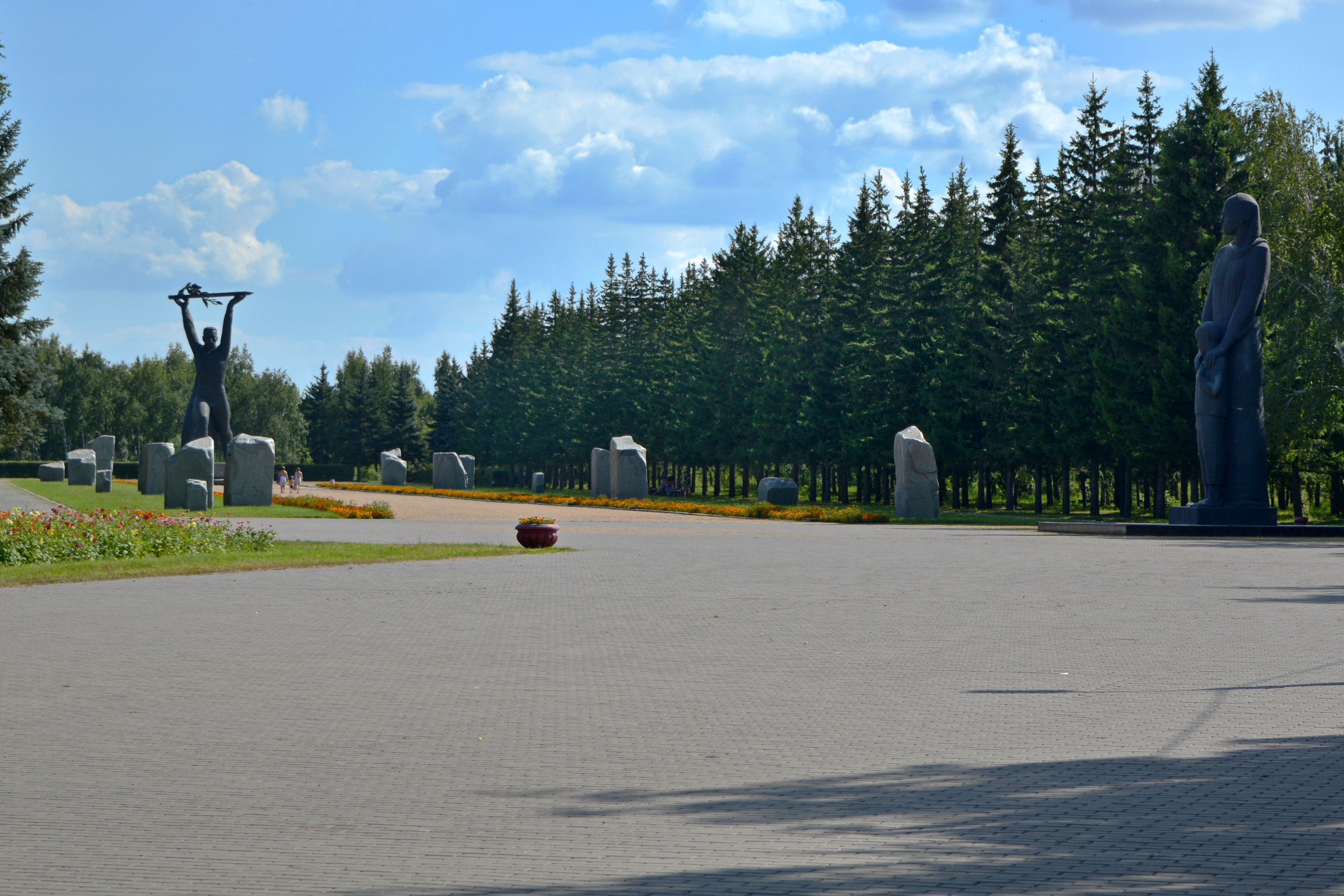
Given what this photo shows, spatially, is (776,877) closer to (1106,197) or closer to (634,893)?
(634,893)

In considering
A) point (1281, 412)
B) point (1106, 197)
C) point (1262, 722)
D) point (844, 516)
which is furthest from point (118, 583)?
point (1106, 197)

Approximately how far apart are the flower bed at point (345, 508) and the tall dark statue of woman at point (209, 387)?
9856mm

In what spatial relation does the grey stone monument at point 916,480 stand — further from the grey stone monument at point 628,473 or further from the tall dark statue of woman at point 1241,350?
the grey stone monument at point 628,473

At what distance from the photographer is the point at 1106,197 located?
142 feet

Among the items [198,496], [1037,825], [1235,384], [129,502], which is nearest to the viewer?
[1037,825]

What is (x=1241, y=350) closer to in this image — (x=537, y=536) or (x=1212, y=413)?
(x=1212, y=413)

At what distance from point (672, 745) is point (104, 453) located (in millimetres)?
63398

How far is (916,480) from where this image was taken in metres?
36.3

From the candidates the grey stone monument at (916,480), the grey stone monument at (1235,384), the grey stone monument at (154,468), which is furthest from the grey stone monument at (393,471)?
the grey stone monument at (1235,384)

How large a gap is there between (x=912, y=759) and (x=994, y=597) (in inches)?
308

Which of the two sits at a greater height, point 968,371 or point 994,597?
point 968,371

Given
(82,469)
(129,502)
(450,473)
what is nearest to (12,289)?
(129,502)

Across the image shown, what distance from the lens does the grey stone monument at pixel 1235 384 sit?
2491 cm

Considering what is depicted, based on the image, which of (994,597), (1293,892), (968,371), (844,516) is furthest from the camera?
(968,371)
